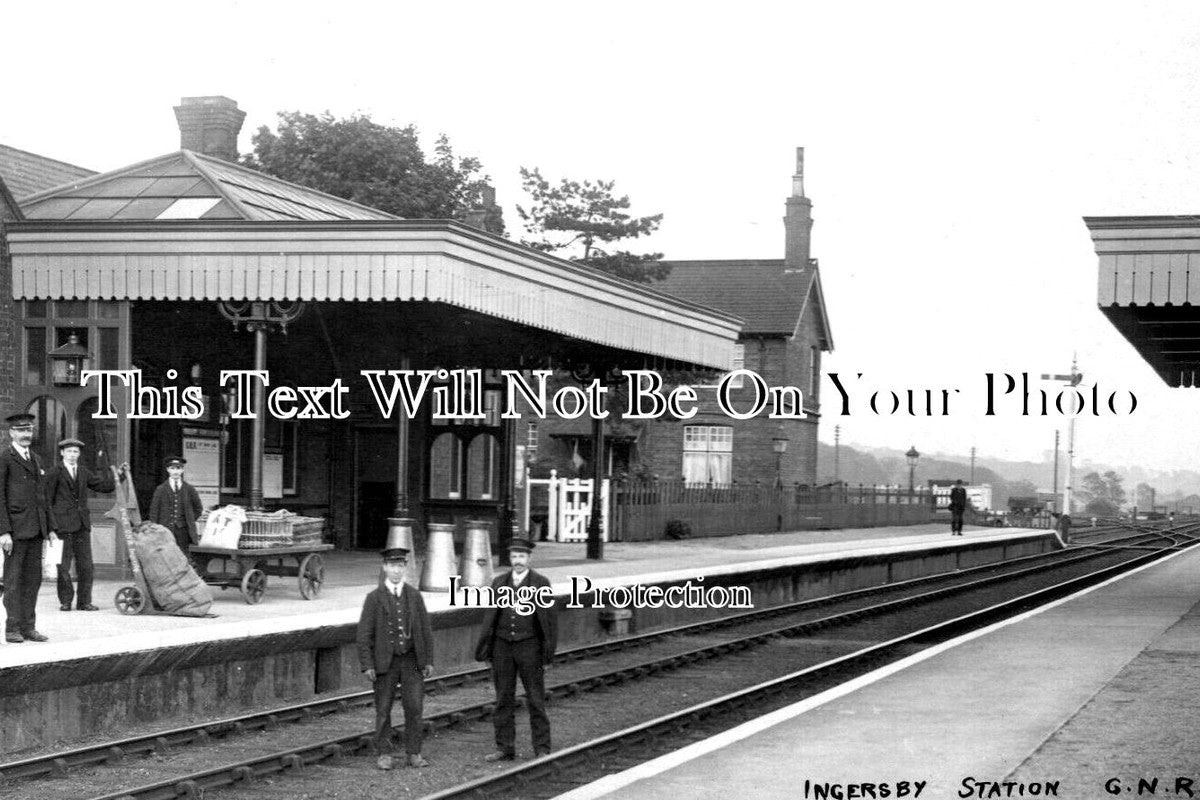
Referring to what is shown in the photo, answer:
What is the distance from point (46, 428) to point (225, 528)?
11.8 feet

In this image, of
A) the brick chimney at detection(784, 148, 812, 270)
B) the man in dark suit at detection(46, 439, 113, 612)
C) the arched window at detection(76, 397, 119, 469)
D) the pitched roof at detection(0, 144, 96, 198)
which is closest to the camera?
the man in dark suit at detection(46, 439, 113, 612)

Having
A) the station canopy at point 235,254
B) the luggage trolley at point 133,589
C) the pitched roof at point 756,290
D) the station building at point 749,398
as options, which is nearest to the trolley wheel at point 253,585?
the luggage trolley at point 133,589

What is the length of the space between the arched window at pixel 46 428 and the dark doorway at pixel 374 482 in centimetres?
733

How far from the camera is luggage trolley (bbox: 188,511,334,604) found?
16109mm

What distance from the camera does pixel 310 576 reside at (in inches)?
670

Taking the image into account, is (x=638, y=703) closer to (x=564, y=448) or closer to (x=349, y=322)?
(x=349, y=322)

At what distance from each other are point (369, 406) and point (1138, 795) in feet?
58.2

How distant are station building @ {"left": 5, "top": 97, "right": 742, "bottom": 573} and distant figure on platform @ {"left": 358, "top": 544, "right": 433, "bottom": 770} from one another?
685 centimetres

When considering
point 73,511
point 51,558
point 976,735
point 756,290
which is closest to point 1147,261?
point 976,735

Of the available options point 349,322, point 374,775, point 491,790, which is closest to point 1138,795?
point 491,790

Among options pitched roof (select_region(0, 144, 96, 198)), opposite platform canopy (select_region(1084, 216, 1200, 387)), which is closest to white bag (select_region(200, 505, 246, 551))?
pitched roof (select_region(0, 144, 96, 198))

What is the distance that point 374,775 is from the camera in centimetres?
1094

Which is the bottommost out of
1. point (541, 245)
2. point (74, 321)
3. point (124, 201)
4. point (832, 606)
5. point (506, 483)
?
point (832, 606)

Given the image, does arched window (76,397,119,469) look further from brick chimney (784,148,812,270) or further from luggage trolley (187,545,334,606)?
brick chimney (784,148,812,270)
